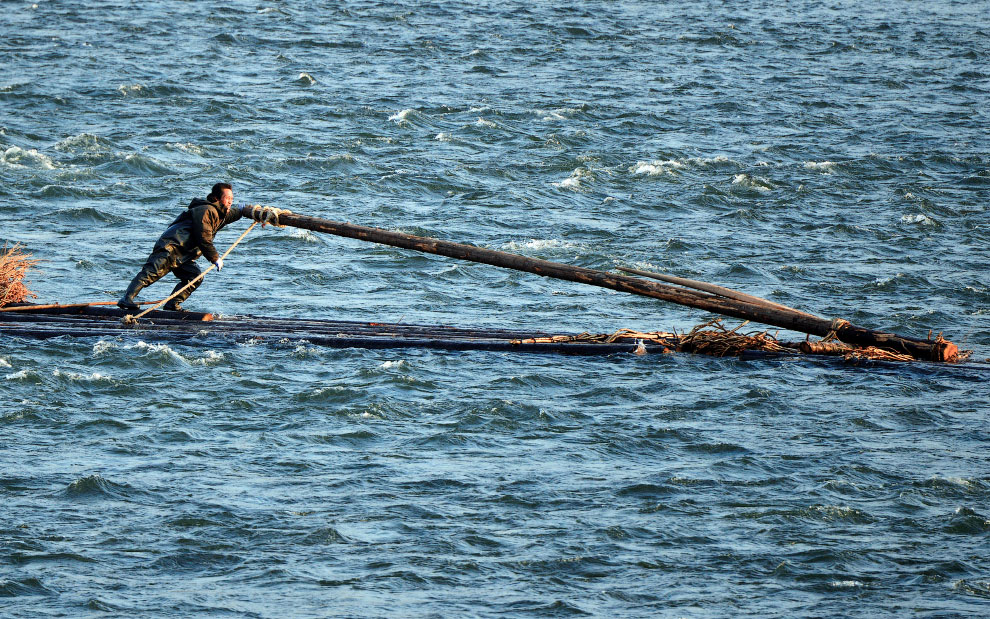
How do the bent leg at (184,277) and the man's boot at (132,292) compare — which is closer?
the man's boot at (132,292)

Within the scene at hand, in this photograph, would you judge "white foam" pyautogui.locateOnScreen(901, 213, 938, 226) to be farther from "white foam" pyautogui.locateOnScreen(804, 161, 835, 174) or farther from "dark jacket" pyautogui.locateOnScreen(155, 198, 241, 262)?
"dark jacket" pyautogui.locateOnScreen(155, 198, 241, 262)

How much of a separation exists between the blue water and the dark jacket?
1101 millimetres

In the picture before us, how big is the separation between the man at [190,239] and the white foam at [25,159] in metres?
10.4

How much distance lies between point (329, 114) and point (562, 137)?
5.19 meters

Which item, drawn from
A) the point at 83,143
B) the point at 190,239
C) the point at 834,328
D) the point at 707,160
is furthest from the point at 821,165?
the point at 190,239

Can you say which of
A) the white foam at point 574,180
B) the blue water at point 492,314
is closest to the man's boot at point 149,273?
the blue water at point 492,314

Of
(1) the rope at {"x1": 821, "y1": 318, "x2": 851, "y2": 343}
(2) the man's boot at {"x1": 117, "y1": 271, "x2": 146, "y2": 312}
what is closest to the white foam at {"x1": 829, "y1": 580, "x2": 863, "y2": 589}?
(1) the rope at {"x1": 821, "y1": 318, "x2": 851, "y2": 343}

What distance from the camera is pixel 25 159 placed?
2541 cm

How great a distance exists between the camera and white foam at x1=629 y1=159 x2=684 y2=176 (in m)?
26.5

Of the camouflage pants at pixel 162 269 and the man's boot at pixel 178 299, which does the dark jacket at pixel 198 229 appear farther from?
the man's boot at pixel 178 299

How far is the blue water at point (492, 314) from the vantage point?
10.7 m

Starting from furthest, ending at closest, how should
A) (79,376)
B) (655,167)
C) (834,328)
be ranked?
(655,167), (834,328), (79,376)

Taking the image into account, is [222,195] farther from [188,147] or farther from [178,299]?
[188,147]

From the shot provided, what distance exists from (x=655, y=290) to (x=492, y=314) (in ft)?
13.0
